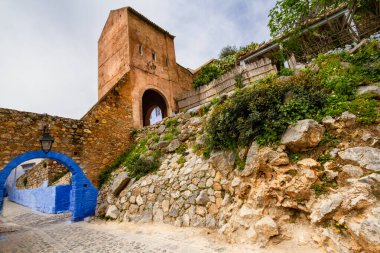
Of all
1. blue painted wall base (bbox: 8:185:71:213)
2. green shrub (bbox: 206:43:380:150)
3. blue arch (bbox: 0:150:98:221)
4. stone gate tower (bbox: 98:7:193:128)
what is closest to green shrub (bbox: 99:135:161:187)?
blue arch (bbox: 0:150:98:221)

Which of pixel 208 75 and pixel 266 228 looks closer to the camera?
pixel 266 228

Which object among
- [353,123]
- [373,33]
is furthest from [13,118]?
[373,33]

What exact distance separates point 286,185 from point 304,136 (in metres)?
1.17

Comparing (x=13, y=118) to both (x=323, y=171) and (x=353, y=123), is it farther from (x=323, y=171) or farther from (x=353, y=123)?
(x=353, y=123)

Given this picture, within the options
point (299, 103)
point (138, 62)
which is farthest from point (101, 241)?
point (138, 62)

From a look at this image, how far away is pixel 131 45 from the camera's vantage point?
504 inches

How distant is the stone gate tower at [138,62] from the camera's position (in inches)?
487

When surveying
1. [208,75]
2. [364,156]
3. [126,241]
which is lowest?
[126,241]

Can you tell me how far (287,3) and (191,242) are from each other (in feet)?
29.4

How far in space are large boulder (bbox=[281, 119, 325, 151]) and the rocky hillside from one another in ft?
0.07

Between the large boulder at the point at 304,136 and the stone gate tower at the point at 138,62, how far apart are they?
894 cm

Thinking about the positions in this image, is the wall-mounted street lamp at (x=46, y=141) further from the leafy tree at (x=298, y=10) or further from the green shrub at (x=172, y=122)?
the leafy tree at (x=298, y=10)

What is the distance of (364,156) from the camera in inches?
146

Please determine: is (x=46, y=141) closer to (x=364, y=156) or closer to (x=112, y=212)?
(x=112, y=212)
